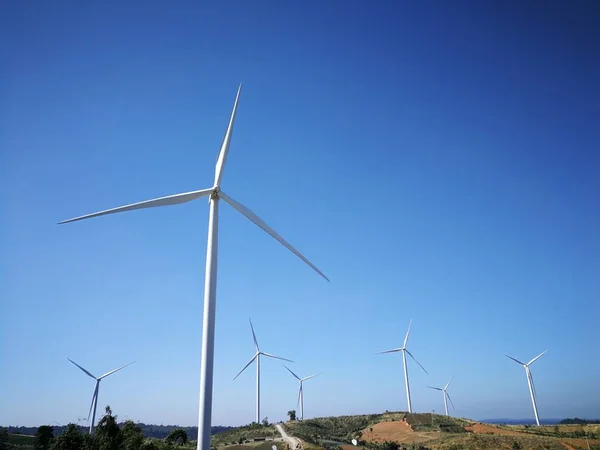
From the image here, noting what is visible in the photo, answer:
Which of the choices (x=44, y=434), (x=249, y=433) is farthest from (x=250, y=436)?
(x=44, y=434)

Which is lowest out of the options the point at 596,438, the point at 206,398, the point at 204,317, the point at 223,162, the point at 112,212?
the point at 596,438

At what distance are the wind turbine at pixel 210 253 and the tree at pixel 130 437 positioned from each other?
77.6 ft

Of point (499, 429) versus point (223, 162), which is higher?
point (223, 162)

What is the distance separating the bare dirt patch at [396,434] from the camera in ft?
323

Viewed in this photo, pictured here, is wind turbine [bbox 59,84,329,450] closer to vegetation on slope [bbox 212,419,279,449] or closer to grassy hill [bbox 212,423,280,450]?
grassy hill [bbox 212,423,280,450]

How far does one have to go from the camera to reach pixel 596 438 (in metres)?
92.2

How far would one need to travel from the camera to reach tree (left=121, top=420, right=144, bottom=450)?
177ft

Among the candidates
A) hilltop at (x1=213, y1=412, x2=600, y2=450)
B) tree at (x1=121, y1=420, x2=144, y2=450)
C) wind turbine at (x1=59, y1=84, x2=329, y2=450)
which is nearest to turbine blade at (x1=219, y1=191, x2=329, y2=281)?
wind turbine at (x1=59, y1=84, x2=329, y2=450)

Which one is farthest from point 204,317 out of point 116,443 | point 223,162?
point 116,443

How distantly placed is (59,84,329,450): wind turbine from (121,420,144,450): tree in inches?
932

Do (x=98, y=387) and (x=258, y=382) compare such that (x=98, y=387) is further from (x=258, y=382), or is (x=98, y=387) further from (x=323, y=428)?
(x=323, y=428)

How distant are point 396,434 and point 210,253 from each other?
87027mm

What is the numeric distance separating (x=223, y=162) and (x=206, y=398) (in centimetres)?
2355

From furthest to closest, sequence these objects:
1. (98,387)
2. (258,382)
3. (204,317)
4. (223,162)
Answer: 1. (258,382)
2. (98,387)
3. (223,162)
4. (204,317)
